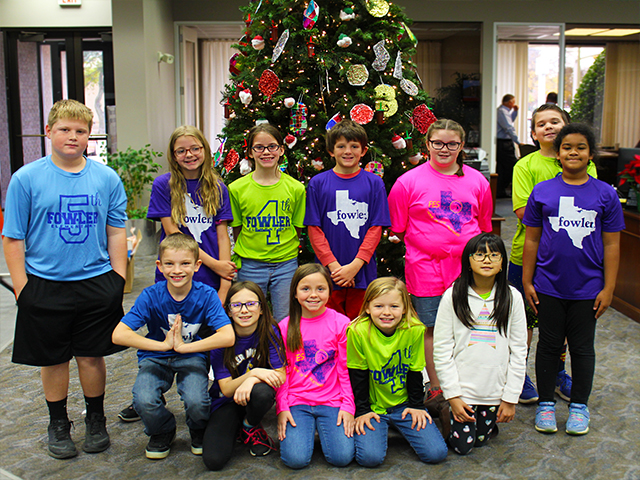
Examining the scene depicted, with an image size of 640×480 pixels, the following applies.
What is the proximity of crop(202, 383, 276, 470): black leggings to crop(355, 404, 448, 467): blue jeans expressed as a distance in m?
0.45

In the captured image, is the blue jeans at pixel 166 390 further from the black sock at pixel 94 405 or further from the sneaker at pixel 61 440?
the sneaker at pixel 61 440

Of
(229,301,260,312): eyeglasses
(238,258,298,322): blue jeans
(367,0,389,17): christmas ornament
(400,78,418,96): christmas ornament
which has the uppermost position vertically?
(367,0,389,17): christmas ornament

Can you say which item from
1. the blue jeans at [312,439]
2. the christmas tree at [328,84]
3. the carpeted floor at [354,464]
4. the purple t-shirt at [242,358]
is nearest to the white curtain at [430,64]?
the christmas tree at [328,84]

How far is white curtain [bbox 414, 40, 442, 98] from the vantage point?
368 inches

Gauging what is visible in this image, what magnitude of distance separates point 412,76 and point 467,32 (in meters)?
6.10

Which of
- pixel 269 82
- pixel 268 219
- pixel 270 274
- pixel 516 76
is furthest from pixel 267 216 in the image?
pixel 516 76

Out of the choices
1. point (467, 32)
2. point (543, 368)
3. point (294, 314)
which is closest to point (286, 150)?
point (294, 314)

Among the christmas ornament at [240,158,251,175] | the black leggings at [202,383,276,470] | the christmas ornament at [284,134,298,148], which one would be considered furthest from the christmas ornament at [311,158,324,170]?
the black leggings at [202,383,276,470]

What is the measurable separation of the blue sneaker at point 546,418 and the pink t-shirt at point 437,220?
0.75 metres

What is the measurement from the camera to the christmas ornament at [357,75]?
3787 millimetres

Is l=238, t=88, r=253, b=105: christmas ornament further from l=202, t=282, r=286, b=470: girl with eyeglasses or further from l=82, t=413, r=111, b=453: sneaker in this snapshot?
l=82, t=413, r=111, b=453: sneaker

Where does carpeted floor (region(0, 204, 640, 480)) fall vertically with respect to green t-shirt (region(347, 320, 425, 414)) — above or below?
below

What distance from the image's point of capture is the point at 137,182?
759cm

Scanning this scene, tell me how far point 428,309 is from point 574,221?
0.82 meters
